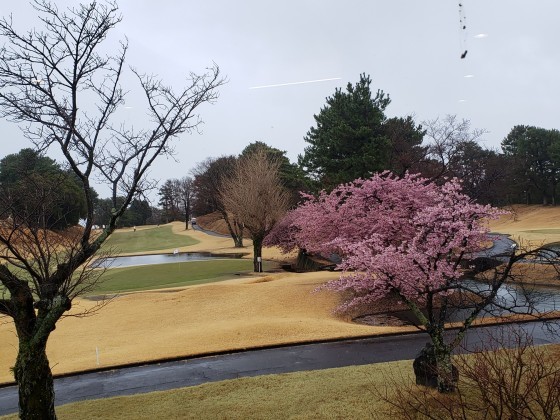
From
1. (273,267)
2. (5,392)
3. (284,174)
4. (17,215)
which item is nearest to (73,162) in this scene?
(17,215)

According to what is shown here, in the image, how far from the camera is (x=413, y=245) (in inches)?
376

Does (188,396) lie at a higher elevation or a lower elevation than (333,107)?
lower

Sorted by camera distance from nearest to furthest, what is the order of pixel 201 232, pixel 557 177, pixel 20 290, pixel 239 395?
pixel 20 290 → pixel 239 395 → pixel 557 177 → pixel 201 232

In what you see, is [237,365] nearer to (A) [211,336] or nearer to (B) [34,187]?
(A) [211,336]

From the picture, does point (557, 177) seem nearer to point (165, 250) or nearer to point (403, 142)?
point (403, 142)

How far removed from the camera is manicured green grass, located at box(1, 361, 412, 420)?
7.40 meters

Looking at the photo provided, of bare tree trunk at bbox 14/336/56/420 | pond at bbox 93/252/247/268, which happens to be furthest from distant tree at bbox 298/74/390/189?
bare tree trunk at bbox 14/336/56/420

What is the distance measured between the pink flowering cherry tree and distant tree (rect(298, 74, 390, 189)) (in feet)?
30.4

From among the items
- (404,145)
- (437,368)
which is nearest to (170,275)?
(404,145)

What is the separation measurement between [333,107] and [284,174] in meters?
21.3

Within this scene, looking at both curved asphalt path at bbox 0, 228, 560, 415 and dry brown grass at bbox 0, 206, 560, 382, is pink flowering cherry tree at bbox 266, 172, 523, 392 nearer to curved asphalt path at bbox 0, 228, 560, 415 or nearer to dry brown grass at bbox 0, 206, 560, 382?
curved asphalt path at bbox 0, 228, 560, 415

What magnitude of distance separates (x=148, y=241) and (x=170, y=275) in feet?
129

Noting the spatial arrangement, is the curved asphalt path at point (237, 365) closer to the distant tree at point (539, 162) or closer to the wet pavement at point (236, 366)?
the wet pavement at point (236, 366)

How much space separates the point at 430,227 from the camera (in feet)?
35.9
